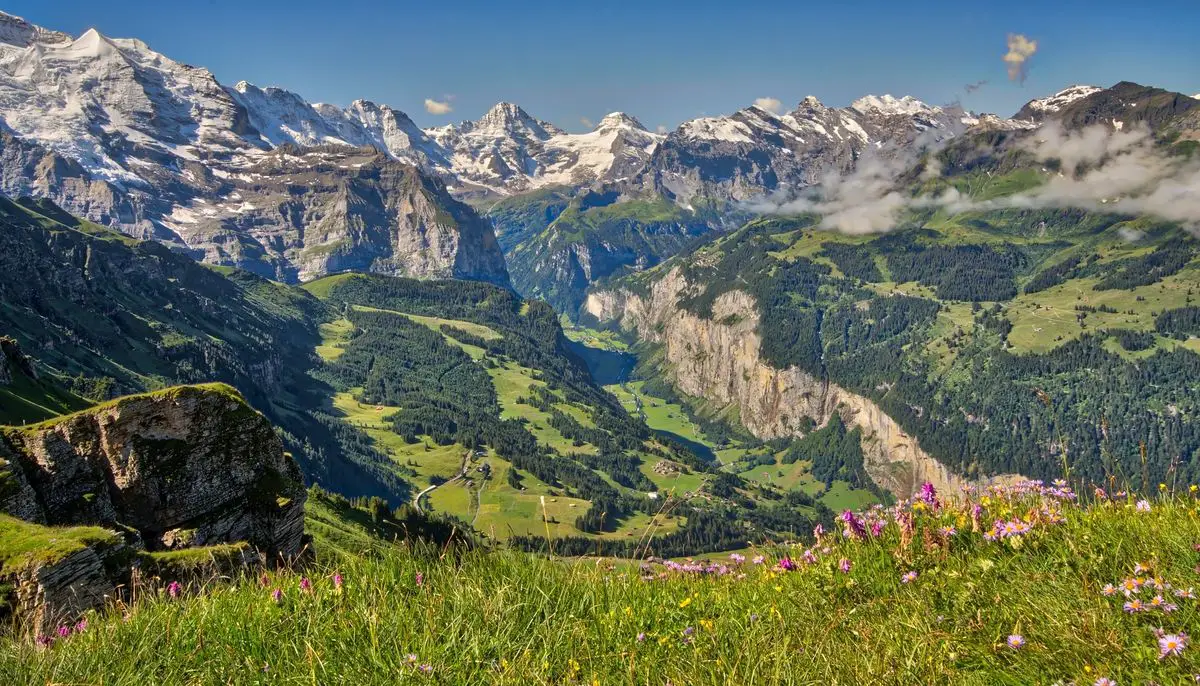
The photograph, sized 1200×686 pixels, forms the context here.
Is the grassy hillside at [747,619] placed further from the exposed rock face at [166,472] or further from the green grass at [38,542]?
the exposed rock face at [166,472]

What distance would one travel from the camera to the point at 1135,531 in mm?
6078

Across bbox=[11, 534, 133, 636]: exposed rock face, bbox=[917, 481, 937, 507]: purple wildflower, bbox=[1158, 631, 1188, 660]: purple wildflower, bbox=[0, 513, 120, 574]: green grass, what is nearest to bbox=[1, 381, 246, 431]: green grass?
bbox=[0, 513, 120, 574]: green grass

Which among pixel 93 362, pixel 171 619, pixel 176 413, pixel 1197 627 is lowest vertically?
pixel 93 362

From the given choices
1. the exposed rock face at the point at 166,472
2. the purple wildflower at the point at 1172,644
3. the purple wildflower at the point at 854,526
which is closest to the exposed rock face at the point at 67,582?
the exposed rock face at the point at 166,472

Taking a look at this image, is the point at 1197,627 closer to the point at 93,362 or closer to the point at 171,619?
the point at 171,619

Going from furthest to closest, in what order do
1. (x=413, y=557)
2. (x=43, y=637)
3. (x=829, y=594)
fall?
1. (x=413, y=557)
2. (x=43, y=637)
3. (x=829, y=594)

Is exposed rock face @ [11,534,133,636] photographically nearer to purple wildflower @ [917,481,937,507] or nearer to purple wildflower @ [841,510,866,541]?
purple wildflower @ [841,510,866,541]

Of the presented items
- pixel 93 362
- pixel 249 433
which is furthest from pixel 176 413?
pixel 93 362

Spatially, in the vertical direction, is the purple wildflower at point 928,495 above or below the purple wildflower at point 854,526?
above

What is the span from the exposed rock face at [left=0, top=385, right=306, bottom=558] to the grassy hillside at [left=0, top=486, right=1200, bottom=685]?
2361 cm

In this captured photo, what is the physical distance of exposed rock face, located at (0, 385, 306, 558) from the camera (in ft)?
90.5

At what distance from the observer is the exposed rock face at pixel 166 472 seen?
90.5 ft

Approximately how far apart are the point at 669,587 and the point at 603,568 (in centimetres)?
103

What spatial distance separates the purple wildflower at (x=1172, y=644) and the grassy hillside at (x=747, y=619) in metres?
0.02
